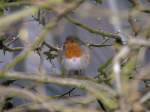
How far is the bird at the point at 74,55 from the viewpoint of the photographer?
2883mm

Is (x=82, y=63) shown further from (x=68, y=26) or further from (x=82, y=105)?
(x=82, y=105)

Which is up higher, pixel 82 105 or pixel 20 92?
pixel 20 92

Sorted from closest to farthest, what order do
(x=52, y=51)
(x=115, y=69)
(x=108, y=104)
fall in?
1. (x=115, y=69)
2. (x=108, y=104)
3. (x=52, y=51)

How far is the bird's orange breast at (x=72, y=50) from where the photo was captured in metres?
2.86

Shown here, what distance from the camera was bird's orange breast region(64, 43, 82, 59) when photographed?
2.86 meters

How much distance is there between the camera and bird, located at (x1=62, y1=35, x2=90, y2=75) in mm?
2883

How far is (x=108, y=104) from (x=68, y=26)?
2363mm

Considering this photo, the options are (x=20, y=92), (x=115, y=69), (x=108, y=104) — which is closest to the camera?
(x=115, y=69)

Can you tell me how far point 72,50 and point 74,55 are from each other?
52 millimetres

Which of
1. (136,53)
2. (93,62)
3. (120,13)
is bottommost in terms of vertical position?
(93,62)

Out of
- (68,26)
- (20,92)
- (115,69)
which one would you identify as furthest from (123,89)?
(68,26)

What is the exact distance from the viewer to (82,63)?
3039 millimetres

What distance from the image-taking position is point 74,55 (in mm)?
2914

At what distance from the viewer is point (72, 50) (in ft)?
9.44
